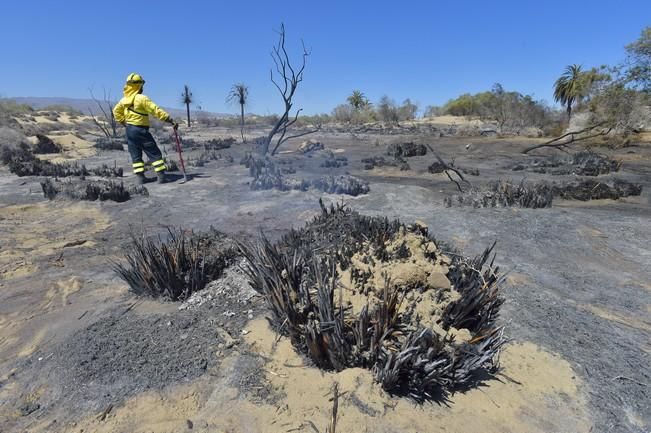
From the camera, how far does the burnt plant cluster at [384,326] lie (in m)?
2.18

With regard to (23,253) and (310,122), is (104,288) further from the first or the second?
(310,122)

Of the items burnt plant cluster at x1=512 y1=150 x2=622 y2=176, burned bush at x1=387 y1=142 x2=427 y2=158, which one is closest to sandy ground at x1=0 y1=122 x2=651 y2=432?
burnt plant cluster at x1=512 y1=150 x2=622 y2=176

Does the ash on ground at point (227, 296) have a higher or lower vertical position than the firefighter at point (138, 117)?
lower

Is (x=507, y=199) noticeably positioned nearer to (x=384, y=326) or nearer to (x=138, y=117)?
(x=384, y=326)

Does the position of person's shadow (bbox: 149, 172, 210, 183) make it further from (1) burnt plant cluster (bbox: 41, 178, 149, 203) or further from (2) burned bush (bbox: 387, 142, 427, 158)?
(2) burned bush (bbox: 387, 142, 427, 158)

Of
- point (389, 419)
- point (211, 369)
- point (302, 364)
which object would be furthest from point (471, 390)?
point (211, 369)

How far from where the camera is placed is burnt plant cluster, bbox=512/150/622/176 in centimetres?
1202

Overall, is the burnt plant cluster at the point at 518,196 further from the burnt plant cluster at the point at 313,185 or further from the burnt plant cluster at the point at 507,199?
the burnt plant cluster at the point at 313,185

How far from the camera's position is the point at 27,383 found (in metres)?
2.48

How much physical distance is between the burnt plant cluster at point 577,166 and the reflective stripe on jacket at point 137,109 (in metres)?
11.5

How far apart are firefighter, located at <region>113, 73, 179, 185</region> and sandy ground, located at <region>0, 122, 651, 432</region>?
2618mm

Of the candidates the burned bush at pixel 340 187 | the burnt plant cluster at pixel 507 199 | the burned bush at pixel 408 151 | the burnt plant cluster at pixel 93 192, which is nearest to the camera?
the burnt plant cluster at pixel 507 199

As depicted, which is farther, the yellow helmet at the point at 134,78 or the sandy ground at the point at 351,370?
the yellow helmet at the point at 134,78

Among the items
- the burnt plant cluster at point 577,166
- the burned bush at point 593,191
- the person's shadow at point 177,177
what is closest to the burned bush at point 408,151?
the burnt plant cluster at point 577,166
